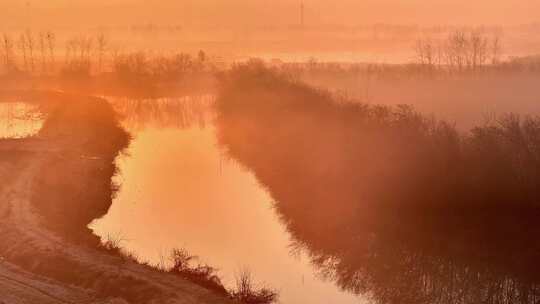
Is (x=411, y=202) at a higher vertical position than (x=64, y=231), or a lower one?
lower

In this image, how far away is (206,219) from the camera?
21.3 meters

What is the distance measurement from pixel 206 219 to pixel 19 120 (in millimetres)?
25878

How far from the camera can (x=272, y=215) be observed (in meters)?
22.7

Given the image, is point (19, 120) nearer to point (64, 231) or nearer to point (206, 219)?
point (206, 219)

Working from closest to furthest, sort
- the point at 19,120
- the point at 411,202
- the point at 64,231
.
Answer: the point at 64,231 < the point at 411,202 < the point at 19,120

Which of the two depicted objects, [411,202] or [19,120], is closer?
[411,202]

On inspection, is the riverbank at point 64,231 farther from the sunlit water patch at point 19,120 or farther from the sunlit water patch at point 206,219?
the sunlit water patch at point 19,120

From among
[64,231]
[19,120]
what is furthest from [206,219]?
[19,120]

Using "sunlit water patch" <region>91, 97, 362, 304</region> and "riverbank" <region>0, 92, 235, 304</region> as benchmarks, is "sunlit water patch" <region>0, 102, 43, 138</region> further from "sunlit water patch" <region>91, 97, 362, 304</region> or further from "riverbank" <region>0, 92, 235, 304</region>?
"sunlit water patch" <region>91, 97, 362, 304</region>

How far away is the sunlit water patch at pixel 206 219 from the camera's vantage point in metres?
16.6

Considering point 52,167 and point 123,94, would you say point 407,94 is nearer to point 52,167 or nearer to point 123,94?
point 123,94

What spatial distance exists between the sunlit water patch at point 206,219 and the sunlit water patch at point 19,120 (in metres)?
6.24

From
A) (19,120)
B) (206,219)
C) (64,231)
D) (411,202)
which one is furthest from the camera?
(19,120)

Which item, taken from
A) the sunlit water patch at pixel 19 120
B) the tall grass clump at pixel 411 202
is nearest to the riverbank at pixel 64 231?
the sunlit water patch at pixel 19 120
